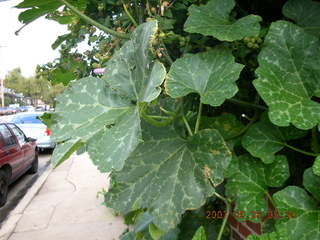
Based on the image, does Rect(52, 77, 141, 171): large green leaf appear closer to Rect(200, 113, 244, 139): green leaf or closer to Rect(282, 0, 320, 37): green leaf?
Rect(200, 113, 244, 139): green leaf

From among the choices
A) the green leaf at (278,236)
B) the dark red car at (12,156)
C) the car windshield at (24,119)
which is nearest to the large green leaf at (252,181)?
the green leaf at (278,236)

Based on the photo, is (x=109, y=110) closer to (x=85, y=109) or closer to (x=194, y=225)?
(x=85, y=109)

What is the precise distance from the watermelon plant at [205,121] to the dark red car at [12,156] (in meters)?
5.52

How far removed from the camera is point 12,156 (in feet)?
20.6

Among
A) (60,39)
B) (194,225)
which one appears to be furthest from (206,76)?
(60,39)

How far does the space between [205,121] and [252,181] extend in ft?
0.76

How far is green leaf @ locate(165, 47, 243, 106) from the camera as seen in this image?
0.77 m

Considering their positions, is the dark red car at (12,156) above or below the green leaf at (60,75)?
below

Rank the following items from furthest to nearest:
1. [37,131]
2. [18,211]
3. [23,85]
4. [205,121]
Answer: [23,85], [37,131], [18,211], [205,121]

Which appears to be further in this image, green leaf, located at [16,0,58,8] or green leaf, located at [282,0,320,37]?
green leaf, located at [16,0,58,8]

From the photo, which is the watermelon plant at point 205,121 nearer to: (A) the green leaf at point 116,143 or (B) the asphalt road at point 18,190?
(A) the green leaf at point 116,143

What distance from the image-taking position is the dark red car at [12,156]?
580cm

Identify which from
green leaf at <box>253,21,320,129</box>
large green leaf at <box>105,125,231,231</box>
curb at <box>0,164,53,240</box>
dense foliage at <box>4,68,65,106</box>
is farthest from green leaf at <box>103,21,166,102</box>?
dense foliage at <box>4,68,65,106</box>
